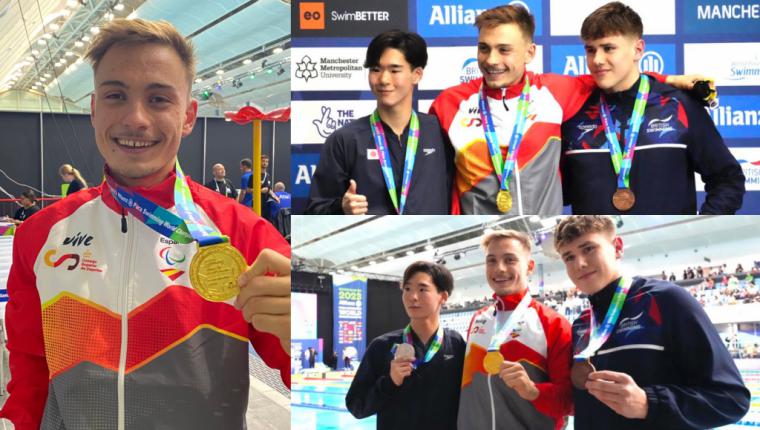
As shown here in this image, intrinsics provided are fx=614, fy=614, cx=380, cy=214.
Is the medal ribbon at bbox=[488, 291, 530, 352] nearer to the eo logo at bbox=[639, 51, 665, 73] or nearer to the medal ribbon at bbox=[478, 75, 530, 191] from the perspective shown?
the medal ribbon at bbox=[478, 75, 530, 191]

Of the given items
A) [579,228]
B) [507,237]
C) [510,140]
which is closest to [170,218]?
[507,237]

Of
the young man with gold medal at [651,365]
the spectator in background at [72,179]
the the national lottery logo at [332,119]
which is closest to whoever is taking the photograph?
the young man with gold medal at [651,365]

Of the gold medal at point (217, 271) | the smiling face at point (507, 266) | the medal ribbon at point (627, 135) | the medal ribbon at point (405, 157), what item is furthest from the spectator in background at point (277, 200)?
the medal ribbon at point (627, 135)

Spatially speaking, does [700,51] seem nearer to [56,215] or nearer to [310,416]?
[310,416]

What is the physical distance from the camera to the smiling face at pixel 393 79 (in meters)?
1.80

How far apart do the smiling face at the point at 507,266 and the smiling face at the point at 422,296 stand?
10 cm

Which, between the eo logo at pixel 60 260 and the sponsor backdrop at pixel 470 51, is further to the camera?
the sponsor backdrop at pixel 470 51

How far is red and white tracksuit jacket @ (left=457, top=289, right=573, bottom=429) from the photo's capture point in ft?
3.62

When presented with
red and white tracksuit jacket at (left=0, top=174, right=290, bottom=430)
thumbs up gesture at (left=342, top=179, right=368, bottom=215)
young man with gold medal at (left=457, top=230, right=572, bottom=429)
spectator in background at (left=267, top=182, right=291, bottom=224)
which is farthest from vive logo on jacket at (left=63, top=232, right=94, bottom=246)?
young man with gold medal at (left=457, top=230, right=572, bottom=429)

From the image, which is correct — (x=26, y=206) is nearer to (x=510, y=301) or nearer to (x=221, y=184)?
(x=221, y=184)

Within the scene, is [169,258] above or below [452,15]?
below

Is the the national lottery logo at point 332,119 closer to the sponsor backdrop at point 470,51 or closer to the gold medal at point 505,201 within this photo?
the sponsor backdrop at point 470,51

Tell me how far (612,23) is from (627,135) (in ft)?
1.05

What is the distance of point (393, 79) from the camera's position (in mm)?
1807
